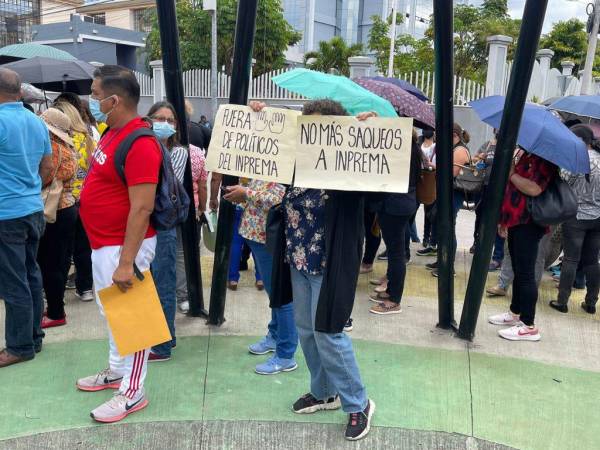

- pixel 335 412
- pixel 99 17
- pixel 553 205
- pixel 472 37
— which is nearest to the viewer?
pixel 335 412

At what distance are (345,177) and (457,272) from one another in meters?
3.66

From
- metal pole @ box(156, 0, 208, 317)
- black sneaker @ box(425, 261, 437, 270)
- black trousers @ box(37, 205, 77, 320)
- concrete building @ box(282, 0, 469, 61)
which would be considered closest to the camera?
metal pole @ box(156, 0, 208, 317)

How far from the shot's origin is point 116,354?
339 centimetres

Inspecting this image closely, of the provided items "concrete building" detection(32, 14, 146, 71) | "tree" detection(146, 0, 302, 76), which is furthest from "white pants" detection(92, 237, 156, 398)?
"concrete building" detection(32, 14, 146, 71)

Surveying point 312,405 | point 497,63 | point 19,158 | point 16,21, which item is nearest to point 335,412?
point 312,405

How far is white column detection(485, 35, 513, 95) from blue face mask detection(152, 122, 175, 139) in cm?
1017

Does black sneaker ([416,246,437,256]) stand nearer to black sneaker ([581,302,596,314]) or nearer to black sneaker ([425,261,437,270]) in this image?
black sneaker ([425,261,437,270])

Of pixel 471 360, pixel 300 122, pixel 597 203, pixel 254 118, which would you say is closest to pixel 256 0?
pixel 254 118

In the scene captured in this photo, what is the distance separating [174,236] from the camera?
3.98m

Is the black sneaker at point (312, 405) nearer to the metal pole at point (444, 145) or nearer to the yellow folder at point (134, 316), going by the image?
the yellow folder at point (134, 316)

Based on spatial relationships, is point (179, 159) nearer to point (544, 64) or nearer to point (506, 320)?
point (506, 320)

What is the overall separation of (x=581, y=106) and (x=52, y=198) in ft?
17.1

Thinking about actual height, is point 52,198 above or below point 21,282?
above

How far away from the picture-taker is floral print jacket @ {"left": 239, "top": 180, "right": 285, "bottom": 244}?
349cm
